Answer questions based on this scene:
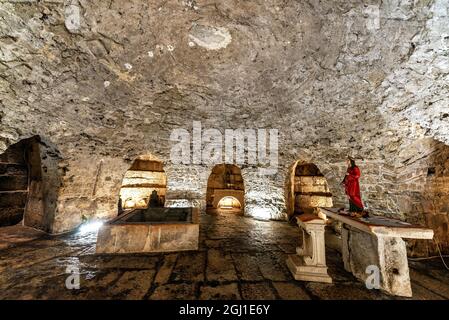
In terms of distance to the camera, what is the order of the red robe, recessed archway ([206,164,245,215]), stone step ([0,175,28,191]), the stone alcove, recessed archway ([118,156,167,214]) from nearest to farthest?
the red robe < the stone alcove < stone step ([0,175,28,191]) < recessed archway ([118,156,167,214]) < recessed archway ([206,164,245,215])

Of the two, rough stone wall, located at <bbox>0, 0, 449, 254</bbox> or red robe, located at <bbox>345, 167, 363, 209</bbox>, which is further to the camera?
red robe, located at <bbox>345, 167, 363, 209</bbox>

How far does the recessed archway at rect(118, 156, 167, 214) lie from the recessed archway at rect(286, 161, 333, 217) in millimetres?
5982

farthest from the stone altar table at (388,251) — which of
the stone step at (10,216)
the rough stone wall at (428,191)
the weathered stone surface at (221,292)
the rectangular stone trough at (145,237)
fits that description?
the stone step at (10,216)

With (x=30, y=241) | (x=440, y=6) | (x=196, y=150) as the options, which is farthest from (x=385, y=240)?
(x=30, y=241)

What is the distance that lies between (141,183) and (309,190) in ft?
24.9

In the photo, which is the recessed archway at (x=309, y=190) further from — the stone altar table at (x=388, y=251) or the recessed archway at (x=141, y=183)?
the recessed archway at (x=141, y=183)

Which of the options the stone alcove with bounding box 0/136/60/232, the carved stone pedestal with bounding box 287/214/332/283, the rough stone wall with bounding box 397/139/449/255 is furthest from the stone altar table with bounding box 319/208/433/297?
the stone alcove with bounding box 0/136/60/232

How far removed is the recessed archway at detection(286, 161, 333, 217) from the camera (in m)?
7.73

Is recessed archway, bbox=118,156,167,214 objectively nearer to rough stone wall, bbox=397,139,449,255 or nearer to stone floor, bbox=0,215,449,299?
stone floor, bbox=0,215,449,299

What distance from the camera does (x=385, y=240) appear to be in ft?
8.57

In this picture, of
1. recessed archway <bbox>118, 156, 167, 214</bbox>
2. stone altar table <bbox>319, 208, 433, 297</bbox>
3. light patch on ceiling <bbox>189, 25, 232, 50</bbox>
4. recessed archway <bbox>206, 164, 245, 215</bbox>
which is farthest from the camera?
recessed archway <bbox>206, 164, 245, 215</bbox>

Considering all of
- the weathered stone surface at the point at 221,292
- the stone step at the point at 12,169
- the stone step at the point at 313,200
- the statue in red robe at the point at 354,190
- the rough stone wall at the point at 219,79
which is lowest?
the weathered stone surface at the point at 221,292

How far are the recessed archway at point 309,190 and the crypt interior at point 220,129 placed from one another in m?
1.58

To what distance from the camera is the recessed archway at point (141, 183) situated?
9.04m
